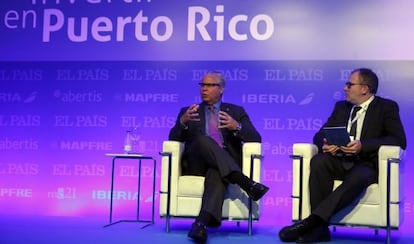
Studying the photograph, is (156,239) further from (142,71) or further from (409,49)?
(409,49)

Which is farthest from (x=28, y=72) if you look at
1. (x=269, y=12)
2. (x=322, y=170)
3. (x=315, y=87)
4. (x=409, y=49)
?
(x=409, y=49)

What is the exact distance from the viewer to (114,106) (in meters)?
5.38

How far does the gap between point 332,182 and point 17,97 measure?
10.5 feet

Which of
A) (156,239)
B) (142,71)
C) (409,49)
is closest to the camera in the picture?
(156,239)

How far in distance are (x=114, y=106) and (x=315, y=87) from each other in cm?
183

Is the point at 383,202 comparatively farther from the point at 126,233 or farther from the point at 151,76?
the point at 151,76

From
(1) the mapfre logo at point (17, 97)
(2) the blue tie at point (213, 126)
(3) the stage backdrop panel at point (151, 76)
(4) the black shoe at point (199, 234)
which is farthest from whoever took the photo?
(1) the mapfre logo at point (17, 97)

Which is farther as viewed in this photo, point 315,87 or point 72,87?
point 72,87

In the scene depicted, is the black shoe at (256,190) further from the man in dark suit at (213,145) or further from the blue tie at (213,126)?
the blue tie at (213,126)

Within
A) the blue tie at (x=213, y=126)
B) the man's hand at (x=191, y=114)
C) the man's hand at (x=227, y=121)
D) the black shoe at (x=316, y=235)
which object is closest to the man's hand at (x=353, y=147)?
the black shoe at (x=316, y=235)

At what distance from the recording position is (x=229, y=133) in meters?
4.39

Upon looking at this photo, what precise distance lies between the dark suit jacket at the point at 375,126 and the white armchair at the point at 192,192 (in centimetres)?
55

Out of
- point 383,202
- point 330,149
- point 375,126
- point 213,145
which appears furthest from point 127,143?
point 383,202

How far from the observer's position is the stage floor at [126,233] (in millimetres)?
3754
